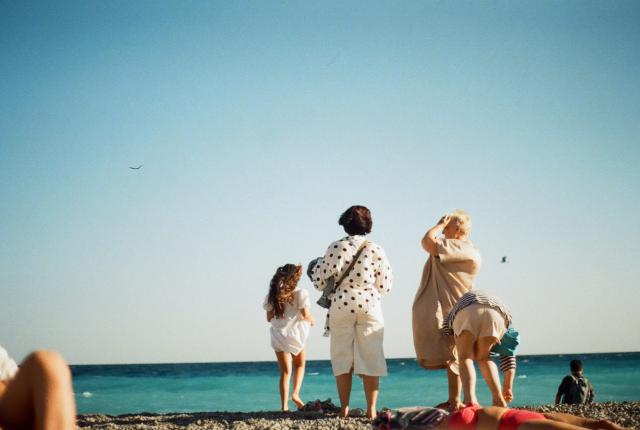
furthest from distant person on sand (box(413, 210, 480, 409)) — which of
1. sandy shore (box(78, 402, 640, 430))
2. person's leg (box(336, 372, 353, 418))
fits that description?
sandy shore (box(78, 402, 640, 430))

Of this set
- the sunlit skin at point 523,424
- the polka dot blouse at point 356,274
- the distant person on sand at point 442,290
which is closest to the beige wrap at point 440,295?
the distant person on sand at point 442,290

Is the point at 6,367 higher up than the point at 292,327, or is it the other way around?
the point at 6,367

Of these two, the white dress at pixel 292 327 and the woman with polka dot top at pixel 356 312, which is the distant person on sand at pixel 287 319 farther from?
the woman with polka dot top at pixel 356 312

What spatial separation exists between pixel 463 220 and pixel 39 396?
504 cm

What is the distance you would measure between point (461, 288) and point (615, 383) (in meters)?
30.5

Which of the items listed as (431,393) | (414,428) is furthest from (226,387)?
(414,428)

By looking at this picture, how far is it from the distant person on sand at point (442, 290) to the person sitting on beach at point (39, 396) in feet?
14.6

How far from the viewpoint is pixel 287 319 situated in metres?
8.31

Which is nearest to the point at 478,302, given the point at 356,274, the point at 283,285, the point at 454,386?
the point at 454,386

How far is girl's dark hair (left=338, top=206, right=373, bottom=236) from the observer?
6820 millimetres

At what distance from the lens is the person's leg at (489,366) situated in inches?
224

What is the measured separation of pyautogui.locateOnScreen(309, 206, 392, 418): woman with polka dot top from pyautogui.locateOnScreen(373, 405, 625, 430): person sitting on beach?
3.11 metres

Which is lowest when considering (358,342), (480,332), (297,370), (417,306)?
(297,370)

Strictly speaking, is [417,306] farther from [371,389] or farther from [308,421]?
[308,421]
